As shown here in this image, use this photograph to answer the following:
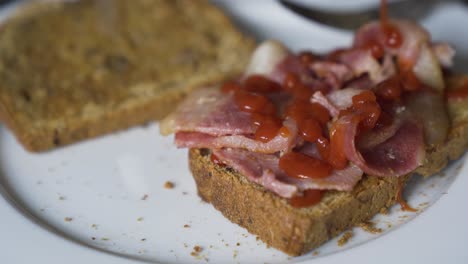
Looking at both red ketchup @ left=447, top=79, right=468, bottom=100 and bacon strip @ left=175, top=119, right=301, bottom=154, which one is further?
red ketchup @ left=447, top=79, right=468, bottom=100

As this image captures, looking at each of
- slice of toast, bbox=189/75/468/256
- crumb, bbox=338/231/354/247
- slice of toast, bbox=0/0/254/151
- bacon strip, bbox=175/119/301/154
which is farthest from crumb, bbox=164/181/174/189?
crumb, bbox=338/231/354/247

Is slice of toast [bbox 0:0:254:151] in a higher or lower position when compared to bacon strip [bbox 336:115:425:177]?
lower

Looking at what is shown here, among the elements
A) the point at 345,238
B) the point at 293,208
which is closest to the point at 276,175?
the point at 293,208

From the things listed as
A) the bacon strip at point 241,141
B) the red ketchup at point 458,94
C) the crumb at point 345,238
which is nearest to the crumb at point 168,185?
the bacon strip at point 241,141

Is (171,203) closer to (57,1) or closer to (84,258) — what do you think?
(84,258)

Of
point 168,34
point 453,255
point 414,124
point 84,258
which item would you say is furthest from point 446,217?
point 168,34

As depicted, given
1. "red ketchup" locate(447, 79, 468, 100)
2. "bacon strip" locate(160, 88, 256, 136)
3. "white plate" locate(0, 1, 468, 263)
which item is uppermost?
"red ketchup" locate(447, 79, 468, 100)

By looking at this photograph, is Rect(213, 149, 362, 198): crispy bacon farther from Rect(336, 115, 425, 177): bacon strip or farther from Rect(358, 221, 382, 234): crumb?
Rect(358, 221, 382, 234): crumb

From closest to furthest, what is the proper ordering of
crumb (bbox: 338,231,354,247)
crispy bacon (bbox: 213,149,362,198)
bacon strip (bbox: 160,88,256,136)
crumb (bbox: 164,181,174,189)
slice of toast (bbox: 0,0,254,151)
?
crispy bacon (bbox: 213,149,362,198) → crumb (bbox: 338,231,354,247) → bacon strip (bbox: 160,88,256,136) → crumb (bbox: 164,181,174,189) → slice of toast (bbox: 0,0,254,151)
